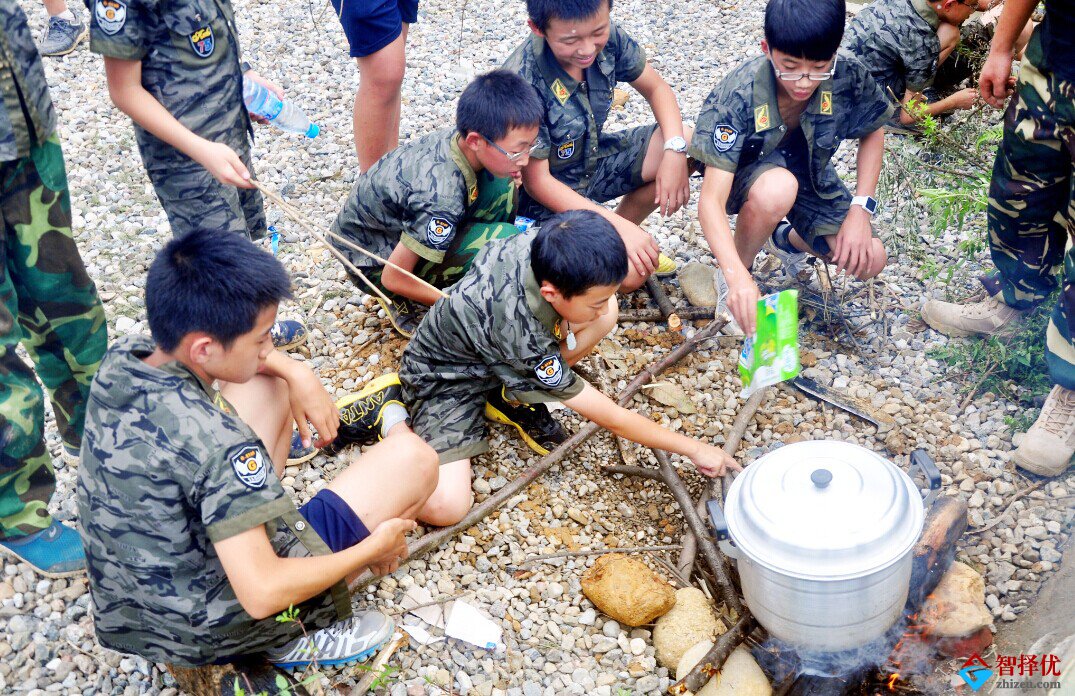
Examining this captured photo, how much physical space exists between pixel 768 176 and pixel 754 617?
1.96 meters

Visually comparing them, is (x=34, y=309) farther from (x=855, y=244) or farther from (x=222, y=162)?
(x=855, y=244)

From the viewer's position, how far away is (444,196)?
3.79m

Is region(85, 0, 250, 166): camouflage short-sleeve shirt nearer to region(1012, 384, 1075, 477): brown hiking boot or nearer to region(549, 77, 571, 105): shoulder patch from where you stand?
region(549, 77, 571, 105): shoulder patch

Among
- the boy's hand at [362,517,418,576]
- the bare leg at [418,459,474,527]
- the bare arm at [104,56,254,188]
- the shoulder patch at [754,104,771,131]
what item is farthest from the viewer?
the shoulder patch at [754,104,771,131]

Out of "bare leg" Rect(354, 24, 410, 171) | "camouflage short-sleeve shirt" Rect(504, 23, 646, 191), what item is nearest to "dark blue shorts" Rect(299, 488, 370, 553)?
"camouflage short-sleeve shirt" Rect(504, 23, 646, 191)

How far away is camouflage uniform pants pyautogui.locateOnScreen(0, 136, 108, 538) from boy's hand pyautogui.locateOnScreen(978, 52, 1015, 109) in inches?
141

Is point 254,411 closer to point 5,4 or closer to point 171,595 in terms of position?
point 171,595

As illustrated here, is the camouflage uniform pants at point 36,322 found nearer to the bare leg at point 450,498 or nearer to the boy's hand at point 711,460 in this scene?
the bare leg at point 450,498

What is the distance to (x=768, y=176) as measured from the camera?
4027mm

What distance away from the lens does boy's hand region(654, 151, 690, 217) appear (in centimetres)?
436

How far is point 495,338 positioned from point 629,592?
1.01m

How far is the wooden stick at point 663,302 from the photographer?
4.38 meters

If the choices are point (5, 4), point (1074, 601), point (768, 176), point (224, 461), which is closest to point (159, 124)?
point (5, 4)

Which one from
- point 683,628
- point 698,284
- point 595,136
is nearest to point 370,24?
point 595,136
